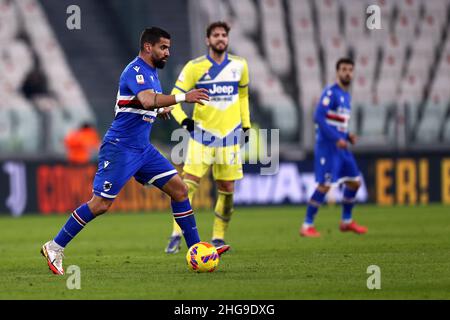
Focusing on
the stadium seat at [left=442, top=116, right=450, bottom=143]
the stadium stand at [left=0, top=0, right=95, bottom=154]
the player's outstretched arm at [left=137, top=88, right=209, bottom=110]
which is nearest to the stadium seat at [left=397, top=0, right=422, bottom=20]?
the stadium seat at [left=442, top=116, right=450, bottom=143]

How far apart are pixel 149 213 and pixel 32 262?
31.7 ft

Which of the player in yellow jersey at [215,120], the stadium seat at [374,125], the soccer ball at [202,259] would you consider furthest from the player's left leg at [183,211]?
the stadium seat at [374,125]

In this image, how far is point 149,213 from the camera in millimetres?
20625

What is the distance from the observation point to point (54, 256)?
31.4 feet

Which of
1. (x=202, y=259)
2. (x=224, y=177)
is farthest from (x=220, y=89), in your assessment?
(x=202, y=259)

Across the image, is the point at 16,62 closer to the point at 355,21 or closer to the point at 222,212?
the point at 355,21

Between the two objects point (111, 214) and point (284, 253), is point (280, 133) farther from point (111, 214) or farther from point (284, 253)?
point (284, 253)

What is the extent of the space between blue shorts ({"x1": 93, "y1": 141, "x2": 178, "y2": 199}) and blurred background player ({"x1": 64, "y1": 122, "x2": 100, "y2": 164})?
11844 mm

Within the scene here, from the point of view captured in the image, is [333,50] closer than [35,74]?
No

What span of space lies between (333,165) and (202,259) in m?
5.33

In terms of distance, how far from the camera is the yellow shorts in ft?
39.4

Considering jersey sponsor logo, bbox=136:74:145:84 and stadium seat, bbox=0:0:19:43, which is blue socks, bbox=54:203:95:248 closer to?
jersey sponsor logo, bbox=136:74:145:84

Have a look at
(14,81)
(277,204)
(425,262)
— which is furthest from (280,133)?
(425,262)

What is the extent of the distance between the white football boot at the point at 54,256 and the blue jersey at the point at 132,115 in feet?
3.65
